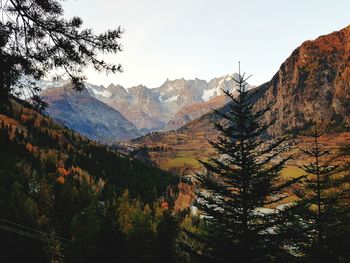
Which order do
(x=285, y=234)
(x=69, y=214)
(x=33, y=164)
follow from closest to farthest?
(x=285, y=234), (x=69, y=214), (x=33, y=164)

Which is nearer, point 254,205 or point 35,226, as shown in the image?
point 254,205

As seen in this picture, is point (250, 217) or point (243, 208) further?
point (243, 208)

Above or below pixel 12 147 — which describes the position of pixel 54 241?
below

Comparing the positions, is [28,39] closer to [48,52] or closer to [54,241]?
[48,52]

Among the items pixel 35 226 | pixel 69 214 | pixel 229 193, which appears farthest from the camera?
pixel 69 214

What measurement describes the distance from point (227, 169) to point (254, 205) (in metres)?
2.92

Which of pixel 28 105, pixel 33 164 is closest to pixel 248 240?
pixel 28 105

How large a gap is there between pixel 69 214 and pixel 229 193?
99652 mm

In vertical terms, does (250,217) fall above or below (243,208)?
below

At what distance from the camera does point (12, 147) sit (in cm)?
19975

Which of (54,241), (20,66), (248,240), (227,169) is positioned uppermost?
(20,66)

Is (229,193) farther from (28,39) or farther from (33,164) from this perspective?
(33,164)

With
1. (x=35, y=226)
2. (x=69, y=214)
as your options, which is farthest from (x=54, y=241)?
(x=69, y=214)

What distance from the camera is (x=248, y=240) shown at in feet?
72.8
